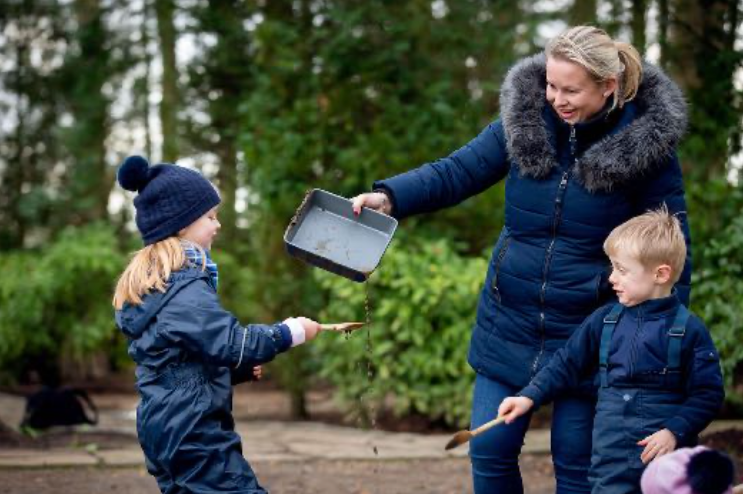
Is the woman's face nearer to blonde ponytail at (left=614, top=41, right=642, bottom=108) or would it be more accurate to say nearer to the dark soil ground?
blonde ponytail at (left=614, top=41, right=642, bottom=108)

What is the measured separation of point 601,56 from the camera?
3.21 m

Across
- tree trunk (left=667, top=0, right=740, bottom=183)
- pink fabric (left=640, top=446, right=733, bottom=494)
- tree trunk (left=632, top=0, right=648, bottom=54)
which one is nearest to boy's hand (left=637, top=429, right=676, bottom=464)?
pink fabric (left=640, top=446, right=733, bottom=494)

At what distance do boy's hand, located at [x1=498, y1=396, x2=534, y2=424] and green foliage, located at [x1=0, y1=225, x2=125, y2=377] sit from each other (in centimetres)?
680

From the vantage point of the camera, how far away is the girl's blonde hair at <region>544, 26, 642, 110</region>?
3201mm

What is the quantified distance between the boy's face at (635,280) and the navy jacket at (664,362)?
0.04 m

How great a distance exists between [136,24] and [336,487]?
24.1 feet

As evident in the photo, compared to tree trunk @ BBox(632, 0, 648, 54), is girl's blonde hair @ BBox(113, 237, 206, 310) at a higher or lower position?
lower

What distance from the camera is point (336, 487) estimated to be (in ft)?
17.9

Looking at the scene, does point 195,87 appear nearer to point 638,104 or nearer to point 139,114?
point 139,114

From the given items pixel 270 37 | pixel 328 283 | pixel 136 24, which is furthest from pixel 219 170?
pixel 328 283

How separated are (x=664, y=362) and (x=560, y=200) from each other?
587 millimetres

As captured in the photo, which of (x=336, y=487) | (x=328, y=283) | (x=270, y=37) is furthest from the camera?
(x=270, y=37)

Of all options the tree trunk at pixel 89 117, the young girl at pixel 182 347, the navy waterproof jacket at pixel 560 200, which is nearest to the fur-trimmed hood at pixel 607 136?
the navy waterproof jacket at pixel 560 200

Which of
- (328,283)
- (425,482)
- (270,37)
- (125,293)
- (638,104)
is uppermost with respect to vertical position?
(270,37)
